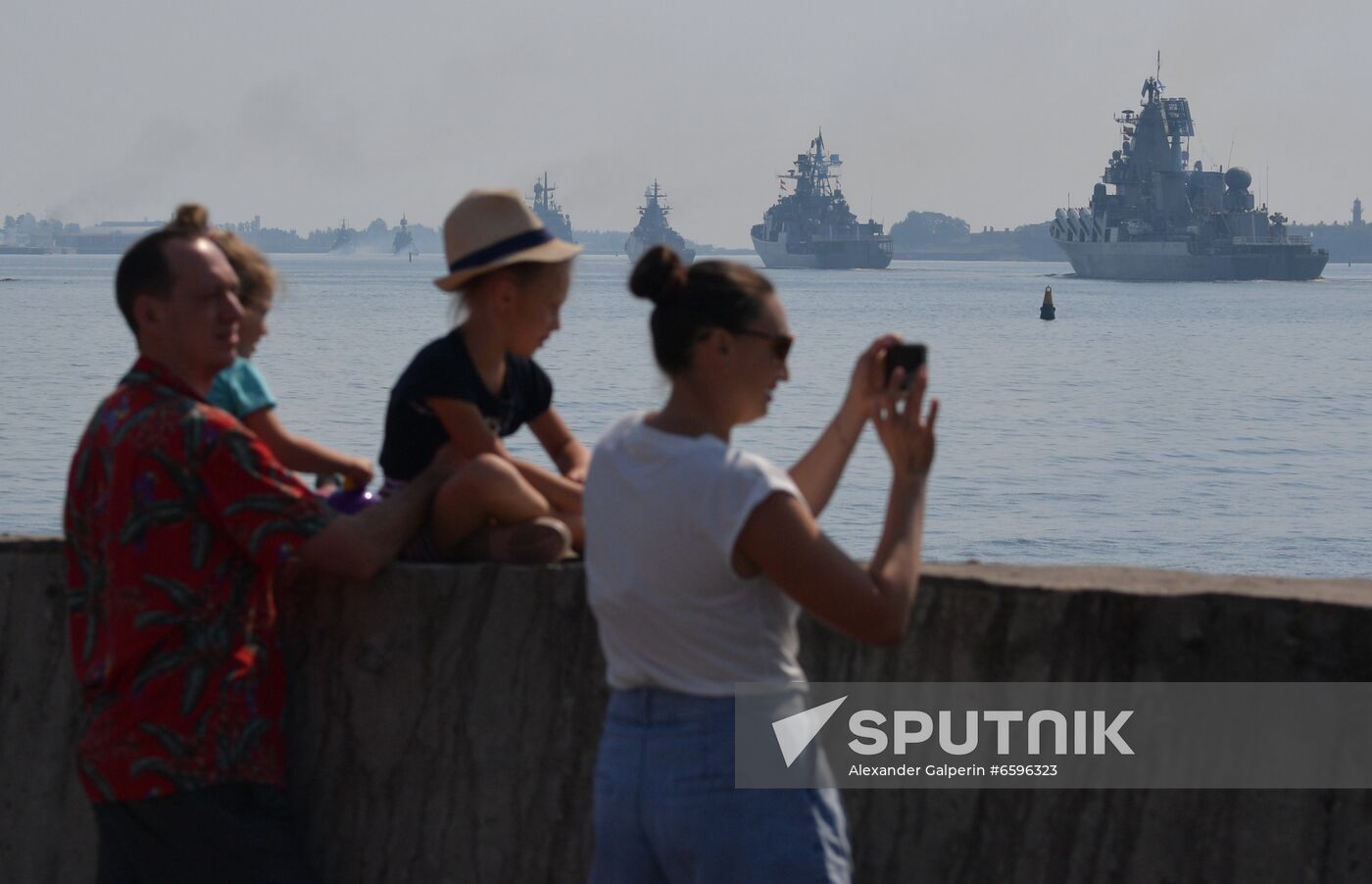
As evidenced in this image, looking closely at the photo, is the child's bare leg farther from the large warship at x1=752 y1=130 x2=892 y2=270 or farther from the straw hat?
the large warship at x1=752 y1=130 x2=892 y2=270

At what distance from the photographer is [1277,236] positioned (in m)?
132

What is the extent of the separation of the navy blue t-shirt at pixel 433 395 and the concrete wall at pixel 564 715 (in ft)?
0.62

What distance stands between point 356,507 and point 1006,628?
1134mm

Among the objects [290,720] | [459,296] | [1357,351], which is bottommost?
[1357,351]

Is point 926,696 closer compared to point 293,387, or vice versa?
point 926,696

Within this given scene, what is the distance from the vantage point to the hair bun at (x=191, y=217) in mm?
2809

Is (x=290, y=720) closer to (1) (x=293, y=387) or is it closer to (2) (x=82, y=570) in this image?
(2) (x=82, y=570)

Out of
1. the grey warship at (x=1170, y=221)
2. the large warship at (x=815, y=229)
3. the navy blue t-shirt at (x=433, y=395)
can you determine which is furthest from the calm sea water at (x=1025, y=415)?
the large warship at (x=815, y=229)

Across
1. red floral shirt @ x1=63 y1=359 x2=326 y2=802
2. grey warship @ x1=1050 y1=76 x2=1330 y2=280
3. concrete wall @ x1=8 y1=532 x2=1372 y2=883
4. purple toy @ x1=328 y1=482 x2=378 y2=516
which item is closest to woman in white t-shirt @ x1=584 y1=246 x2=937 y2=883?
red floral shirt @ x1=63 y1=359 x2=326 y2=802

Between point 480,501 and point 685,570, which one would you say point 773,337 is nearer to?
point 685,570

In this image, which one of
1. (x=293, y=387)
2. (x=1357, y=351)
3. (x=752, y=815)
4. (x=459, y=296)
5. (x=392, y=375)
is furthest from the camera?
(x=1357, y=351)

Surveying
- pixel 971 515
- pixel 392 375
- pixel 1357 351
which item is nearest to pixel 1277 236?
pixel 1357 351

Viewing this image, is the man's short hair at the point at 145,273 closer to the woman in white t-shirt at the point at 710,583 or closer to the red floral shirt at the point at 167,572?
the red floral shirt at the point at 167,572

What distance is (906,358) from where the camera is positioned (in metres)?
2.36
